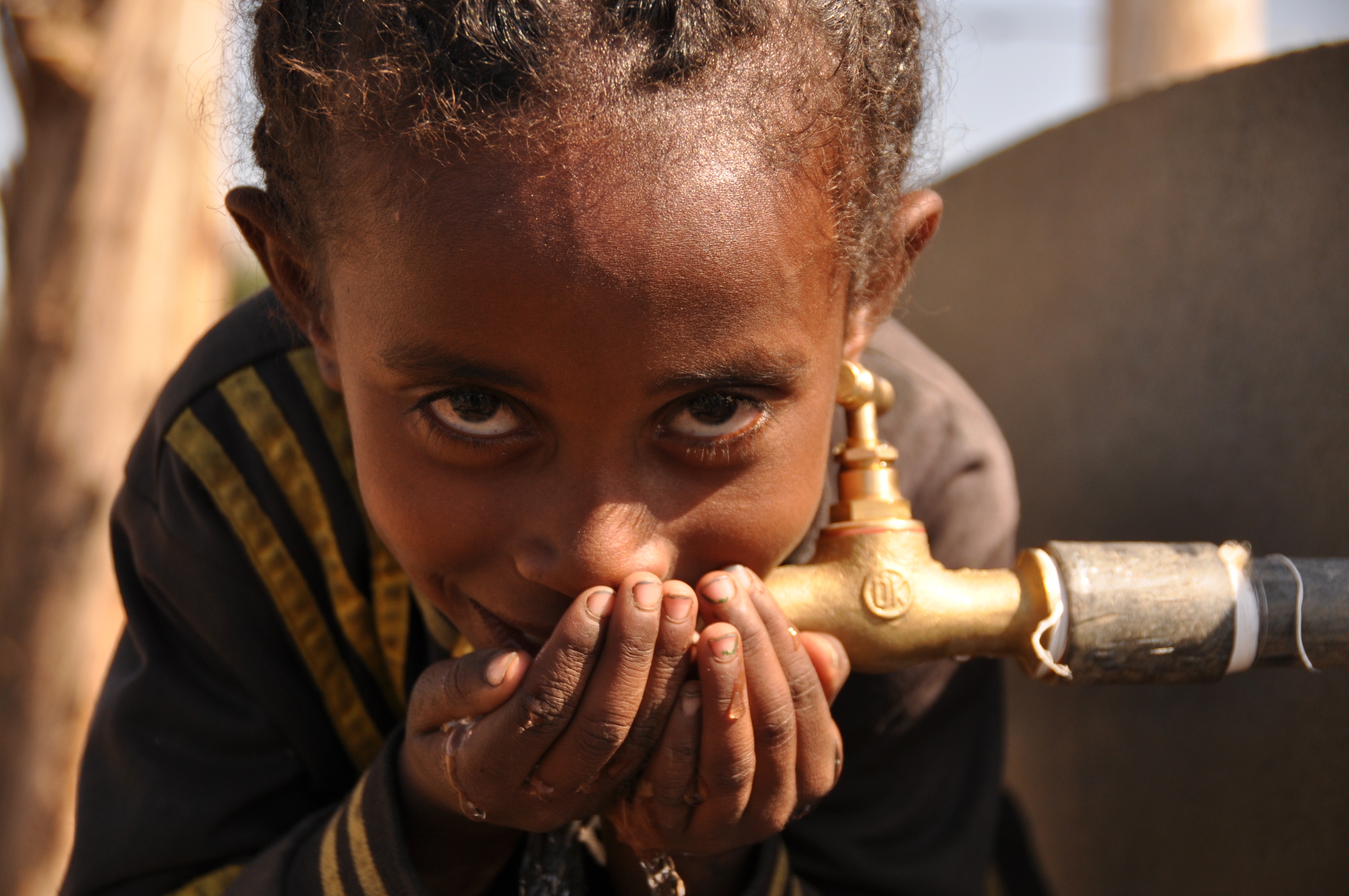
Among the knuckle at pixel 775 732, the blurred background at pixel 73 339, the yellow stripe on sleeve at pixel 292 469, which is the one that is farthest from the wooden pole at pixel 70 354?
the knuckle at pixel 775 732

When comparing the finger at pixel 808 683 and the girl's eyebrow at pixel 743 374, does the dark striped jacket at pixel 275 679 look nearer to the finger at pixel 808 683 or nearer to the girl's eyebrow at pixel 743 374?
the finger at pixel 808 683

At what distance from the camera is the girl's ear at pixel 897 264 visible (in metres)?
0.94

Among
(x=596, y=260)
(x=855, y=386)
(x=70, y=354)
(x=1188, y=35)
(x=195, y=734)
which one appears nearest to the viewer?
(x=596, y=260)

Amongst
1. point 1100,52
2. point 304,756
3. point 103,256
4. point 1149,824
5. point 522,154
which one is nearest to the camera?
point 522,154

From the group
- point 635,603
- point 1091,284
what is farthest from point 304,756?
point 1091,284

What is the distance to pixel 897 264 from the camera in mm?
969

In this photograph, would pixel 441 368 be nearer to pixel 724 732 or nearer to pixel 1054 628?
pixel 724 732

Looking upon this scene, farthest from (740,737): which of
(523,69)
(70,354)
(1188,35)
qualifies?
(1188,35)

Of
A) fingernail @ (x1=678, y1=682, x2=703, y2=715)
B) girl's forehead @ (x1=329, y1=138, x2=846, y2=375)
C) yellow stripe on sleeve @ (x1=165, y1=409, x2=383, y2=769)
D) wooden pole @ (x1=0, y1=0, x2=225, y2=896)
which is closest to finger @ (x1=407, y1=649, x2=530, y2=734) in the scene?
fingernail @ (x1=678, y1=682, x2=703, y2=715)

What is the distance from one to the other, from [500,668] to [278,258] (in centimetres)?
41

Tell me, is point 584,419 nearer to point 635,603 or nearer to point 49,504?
point 635,603

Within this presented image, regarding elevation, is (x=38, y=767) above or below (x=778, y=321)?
below

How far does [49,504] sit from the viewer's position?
6.19 feet

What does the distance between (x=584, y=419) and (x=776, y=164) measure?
21 centimetres
